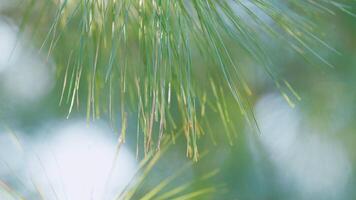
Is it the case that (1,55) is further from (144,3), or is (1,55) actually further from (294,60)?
(144,3)

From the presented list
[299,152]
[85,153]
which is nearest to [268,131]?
[299,152]

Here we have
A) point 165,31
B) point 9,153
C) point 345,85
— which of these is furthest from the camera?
point 345,85

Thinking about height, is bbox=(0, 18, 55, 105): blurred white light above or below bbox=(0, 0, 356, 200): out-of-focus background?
above

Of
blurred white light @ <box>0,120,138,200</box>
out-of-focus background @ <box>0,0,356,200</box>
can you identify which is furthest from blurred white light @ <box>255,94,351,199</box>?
blurred white light @ <box>0,120,138,200</box>

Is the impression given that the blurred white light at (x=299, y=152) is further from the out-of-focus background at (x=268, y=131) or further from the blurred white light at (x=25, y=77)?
the blurred white light at (x=25, y=77)

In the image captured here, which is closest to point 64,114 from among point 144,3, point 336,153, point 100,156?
point 100,156

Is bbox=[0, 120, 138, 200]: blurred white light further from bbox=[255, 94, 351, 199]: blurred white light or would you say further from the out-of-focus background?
bbox=[255, 94, 351, 199]: blurred white light

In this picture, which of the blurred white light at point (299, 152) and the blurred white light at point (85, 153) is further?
the blurred white light at point (299, 152)

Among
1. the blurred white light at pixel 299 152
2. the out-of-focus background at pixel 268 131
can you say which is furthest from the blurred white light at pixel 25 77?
the blurred white light at pixel 299 152

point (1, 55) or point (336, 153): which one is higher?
point (1, 55)
